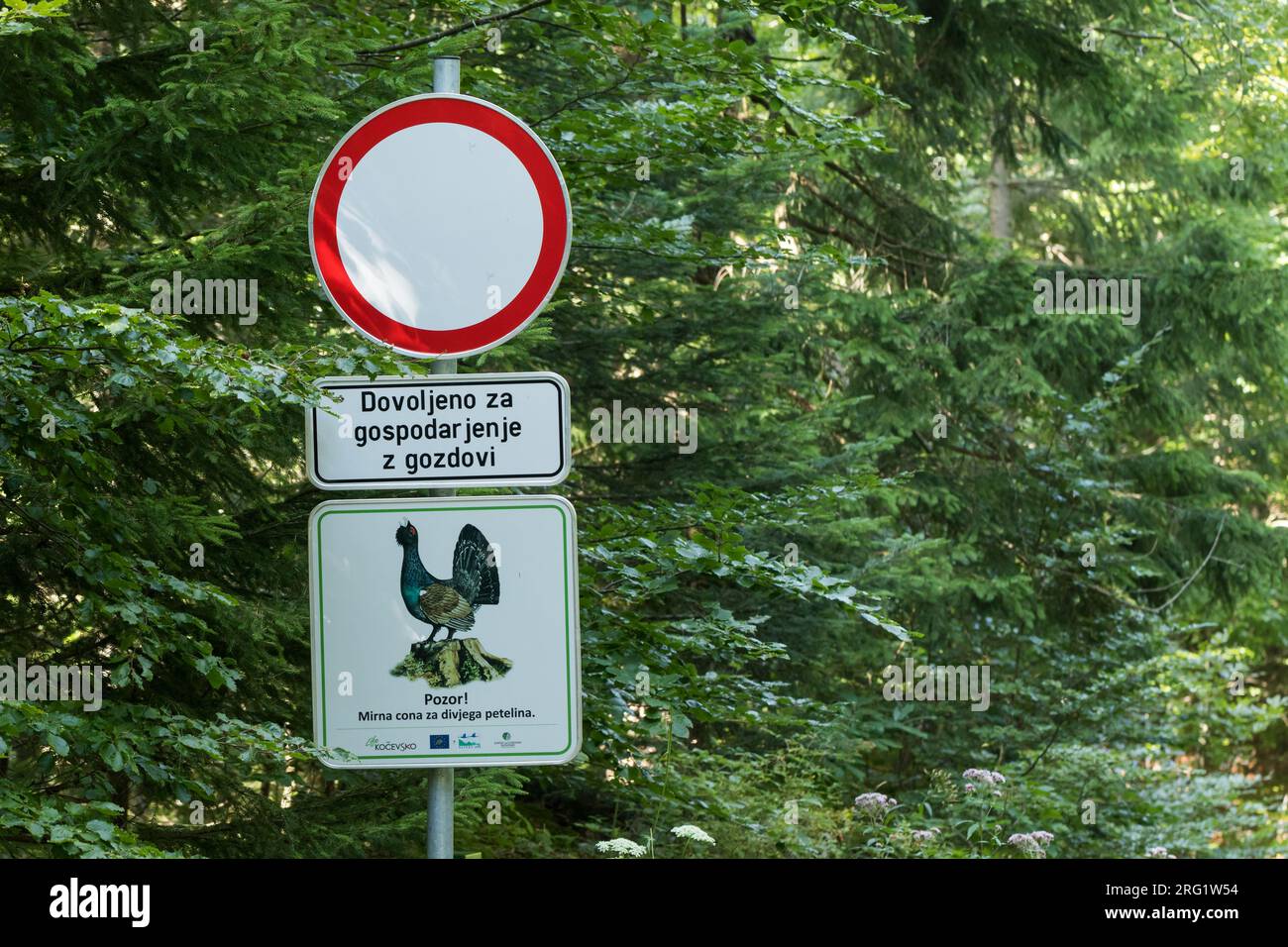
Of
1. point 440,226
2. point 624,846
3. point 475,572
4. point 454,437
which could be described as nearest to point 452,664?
point 475,572

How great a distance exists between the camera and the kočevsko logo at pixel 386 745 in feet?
8.44

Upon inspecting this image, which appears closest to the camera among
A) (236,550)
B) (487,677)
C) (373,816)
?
(487,677)

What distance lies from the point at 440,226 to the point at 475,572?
737 millimetres

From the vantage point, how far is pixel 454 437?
2688 mm

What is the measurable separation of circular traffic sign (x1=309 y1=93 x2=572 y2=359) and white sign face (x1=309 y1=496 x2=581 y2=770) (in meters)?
0.39

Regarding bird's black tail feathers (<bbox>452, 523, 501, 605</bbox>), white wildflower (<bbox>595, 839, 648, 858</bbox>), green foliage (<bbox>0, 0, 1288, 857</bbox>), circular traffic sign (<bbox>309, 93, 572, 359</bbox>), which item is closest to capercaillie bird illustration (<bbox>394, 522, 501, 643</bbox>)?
bird's black tail feathers (<bbox>452, 523, 501, 605</bbox>)

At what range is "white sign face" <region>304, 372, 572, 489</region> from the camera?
106 inches

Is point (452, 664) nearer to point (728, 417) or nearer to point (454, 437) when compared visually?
point (454, 437)

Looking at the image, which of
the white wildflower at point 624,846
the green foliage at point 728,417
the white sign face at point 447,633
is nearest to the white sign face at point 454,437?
the white sign face at point 447,633

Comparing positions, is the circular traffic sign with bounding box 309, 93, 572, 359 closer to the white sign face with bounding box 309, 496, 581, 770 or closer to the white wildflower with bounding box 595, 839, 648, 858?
the white sign face with bounding box 309, 496, 581, 770

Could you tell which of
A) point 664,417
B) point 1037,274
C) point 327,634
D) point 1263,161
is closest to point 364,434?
point 327,634

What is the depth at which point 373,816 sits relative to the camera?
5.11 metres

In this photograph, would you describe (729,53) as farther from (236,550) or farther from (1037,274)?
(1037,274)

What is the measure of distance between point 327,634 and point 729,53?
10.2ft
